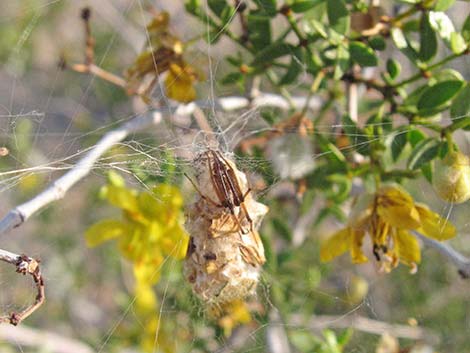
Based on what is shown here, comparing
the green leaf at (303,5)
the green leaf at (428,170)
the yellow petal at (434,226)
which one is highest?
the green leaf at (303,5)

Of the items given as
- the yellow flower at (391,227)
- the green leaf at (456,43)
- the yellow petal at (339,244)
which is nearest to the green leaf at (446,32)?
the green leaf at (456,43)

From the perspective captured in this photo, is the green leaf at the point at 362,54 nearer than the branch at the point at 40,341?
Yes

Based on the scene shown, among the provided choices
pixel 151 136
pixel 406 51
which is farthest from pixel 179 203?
pixel 406 51

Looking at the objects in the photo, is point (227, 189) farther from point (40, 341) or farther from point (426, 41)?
point (40, 341)

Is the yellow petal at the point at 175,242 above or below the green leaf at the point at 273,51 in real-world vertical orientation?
below

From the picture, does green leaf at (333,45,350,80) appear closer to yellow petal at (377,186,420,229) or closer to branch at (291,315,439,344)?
yellow petal at (377,186,420,229)

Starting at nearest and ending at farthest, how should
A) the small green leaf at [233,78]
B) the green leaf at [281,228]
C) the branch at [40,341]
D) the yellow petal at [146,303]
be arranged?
the small green leaf at [233,78], the green leaf at [281,228], the yellow petal at [146,303], the branch at [40,341]

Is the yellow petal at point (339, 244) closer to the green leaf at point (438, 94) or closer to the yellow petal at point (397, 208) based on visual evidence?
the yellow petal at point (397, 208)
